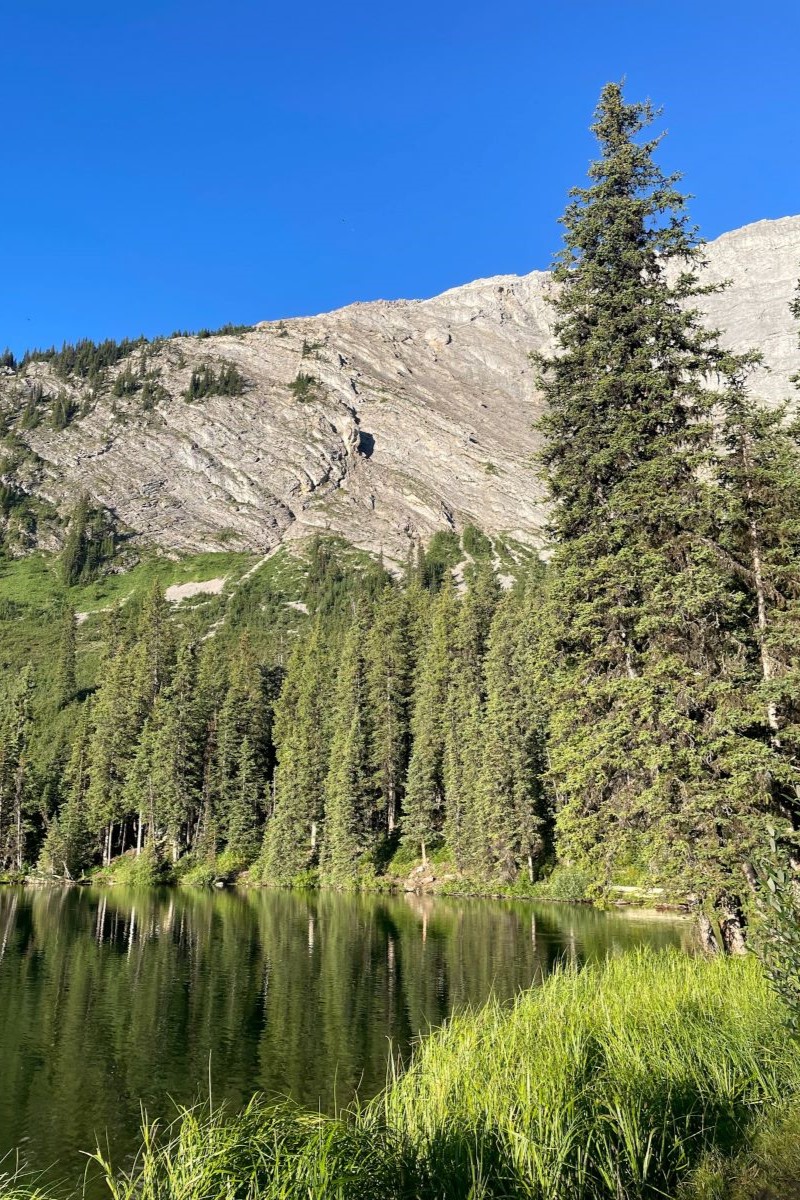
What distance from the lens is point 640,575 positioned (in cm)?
2178

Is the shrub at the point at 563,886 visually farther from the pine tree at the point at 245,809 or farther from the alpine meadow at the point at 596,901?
the pine tree at the point at 245,809

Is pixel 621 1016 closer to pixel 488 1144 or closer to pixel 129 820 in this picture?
pixel 488 1144

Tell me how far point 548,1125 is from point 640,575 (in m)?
15.2

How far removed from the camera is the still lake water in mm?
18891

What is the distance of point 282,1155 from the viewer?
300 inches

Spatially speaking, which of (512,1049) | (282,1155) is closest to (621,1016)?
(512,1049)

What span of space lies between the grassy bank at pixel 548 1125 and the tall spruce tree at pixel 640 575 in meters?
6.51

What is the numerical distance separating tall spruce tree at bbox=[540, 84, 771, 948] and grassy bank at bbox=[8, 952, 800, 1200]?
6.51m

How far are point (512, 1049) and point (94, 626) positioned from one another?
167384 millimetres

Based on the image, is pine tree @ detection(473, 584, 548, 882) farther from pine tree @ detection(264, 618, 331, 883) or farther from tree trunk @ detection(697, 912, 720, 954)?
tree trunk @ detection(697, 912, 720, 954)

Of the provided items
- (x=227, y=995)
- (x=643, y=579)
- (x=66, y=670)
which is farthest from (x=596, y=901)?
(x=66, y=670)

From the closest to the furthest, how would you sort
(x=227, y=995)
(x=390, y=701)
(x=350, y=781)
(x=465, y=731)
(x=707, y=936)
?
1. (x=707, y=936)
2. (x=227, y=995)
3. (x=465, y=731)
4. (x=350, y=781)
5. (x=390, y=701)

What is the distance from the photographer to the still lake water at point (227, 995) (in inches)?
744

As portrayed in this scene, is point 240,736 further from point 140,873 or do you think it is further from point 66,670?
point 66,670
